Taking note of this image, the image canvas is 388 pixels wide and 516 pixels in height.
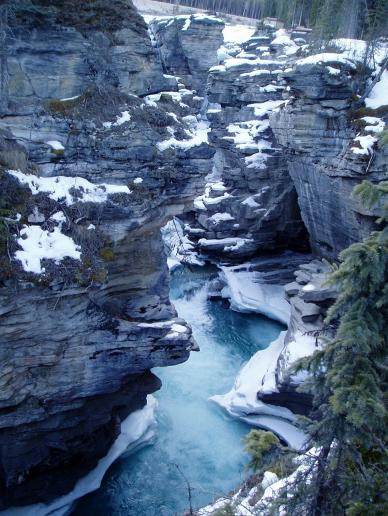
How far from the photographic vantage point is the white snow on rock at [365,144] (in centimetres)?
1777

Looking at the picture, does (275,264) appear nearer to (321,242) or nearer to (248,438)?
(321,242)

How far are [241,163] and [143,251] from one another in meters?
16.3

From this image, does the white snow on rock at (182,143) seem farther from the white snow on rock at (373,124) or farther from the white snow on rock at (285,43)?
the white snow on rock at (285,43)

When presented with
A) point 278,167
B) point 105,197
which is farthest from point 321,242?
point 105,197

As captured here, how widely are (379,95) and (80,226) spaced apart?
15.1 meters

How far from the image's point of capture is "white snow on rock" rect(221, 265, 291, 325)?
23.1 m

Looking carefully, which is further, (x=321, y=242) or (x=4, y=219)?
(x=321, y=242)

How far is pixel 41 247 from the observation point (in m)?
10.5

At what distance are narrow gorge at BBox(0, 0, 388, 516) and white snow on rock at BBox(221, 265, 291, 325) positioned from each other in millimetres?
3469

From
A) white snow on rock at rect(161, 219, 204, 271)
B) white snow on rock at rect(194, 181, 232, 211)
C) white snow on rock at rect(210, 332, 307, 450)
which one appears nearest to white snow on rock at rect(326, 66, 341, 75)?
white snow on rock at rect(194, 181, 232, 211)

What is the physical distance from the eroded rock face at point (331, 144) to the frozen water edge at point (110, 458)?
441 inches

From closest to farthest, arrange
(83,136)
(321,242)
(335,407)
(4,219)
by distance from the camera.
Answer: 1. (335,407)
2. (4,219)
3. (83,136)
4. (321,242)

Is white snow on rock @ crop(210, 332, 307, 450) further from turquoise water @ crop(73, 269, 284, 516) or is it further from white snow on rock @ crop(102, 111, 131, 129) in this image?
white snow on rock @ crop(102, 111, 131, 129)

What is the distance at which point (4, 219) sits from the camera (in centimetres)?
1014
